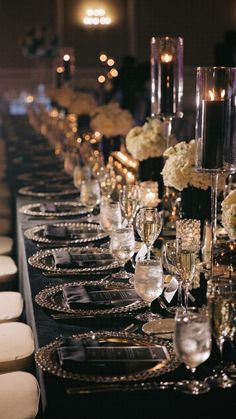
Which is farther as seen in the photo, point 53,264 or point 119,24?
point 119,24

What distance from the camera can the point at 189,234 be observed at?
2619mm

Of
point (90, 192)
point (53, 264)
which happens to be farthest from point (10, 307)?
point (90, 192)

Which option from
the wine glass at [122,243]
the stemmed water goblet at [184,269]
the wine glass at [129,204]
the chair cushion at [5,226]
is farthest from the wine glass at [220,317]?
the chair cushion at [5,226]

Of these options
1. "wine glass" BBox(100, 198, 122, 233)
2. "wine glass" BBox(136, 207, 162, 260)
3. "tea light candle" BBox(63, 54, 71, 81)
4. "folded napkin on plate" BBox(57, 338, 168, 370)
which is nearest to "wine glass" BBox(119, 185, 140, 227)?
"wine glass" BBox(100, 198, 122, 233)

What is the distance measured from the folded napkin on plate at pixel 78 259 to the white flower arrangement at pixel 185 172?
1.32 ft

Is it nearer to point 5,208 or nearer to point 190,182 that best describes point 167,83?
point 190,182

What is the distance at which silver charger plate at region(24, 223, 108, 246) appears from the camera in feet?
10.9

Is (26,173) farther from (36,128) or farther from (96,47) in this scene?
(96,47)

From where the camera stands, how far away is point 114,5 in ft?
53.3

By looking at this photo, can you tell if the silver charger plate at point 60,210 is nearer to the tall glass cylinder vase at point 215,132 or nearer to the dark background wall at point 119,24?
the tall glass cylinder vase at point 215,132

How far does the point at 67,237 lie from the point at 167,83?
1.30 meters

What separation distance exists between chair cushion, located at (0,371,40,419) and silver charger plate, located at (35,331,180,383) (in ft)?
1.04

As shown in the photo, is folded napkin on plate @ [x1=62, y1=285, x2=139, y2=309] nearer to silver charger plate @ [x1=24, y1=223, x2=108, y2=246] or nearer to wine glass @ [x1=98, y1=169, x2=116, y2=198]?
silver charger plate @ [x1=24, y1=223, x2=108, y2=246]

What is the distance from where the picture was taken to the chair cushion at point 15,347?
2672 mm
